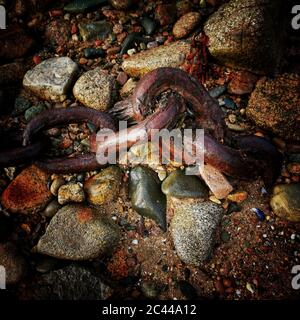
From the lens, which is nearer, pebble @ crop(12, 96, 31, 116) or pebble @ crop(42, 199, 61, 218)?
pebble @ crop(42, 199, 61, 218)

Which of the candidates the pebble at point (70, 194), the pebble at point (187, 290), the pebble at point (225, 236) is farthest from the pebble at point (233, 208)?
the pebble at point (70, 194)

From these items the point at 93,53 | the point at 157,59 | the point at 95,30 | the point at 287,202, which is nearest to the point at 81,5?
the point at 95,30

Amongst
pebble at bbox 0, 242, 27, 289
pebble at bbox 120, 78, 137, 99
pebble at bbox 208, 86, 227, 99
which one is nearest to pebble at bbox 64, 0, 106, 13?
pebble at bbox 120, 78, 137, 99

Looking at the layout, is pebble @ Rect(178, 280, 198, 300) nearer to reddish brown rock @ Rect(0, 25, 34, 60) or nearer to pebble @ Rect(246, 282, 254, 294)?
pebble @ Rect(246, 282, 254, 294)

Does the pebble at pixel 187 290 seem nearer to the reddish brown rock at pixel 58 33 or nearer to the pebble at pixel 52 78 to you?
the pebble at pixel 52 78

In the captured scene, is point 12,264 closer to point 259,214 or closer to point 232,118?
point 259,214
